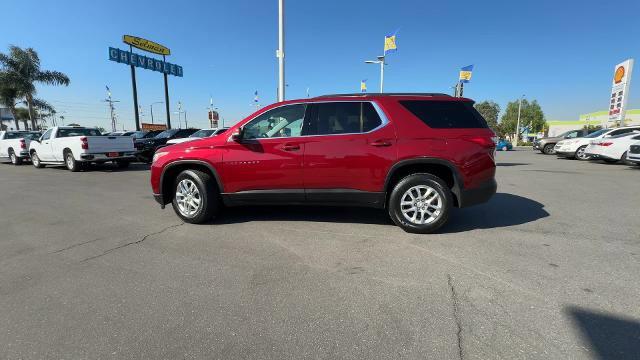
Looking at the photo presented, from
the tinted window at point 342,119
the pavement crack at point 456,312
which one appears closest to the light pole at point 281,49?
the tinted window at point 342,119

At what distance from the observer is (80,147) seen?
38.0 ft

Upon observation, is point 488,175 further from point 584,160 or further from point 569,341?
point 584,160

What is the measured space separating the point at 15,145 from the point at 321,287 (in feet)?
64.2

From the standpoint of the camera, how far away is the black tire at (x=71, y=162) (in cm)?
1214

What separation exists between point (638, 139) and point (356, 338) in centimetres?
1477

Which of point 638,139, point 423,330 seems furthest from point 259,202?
point 638,139

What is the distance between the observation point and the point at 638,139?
11.6 meters

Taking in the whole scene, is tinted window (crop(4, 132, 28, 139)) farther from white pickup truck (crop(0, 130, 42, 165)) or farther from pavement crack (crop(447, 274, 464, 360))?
pavement crack (crop(447, 274, 464, 360))

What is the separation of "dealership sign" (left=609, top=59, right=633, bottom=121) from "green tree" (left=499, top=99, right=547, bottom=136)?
2333 inches

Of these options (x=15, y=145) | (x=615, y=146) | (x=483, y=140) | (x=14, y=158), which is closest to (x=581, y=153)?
(x=615, y=146)

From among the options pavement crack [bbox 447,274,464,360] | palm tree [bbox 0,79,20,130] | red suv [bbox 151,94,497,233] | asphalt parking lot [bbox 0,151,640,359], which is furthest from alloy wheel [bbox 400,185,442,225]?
palm tree [bbox 0,79,20,130]

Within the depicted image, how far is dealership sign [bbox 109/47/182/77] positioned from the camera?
2992 cm

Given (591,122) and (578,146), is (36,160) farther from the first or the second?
(591,122)

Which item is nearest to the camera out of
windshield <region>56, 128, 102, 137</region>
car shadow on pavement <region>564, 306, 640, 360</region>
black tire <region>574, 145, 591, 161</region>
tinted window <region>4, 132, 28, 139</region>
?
car shadow on pavement <region>564, 306, 640, 360</region>
